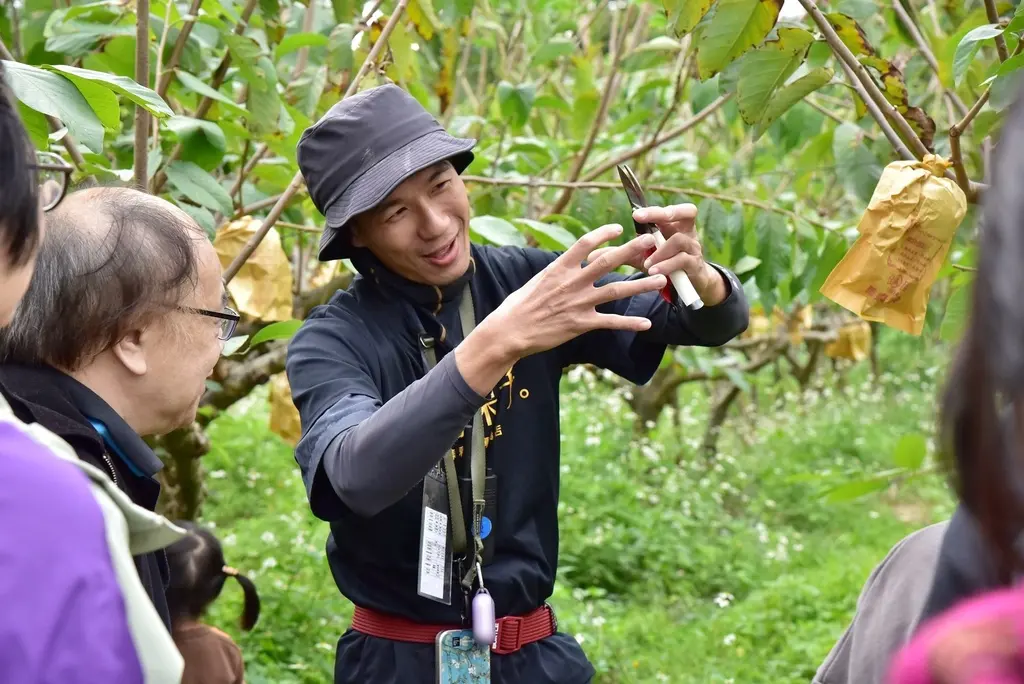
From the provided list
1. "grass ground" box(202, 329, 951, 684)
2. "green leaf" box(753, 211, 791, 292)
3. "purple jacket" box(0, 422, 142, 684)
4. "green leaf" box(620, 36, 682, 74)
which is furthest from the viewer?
"grass ground" box(202, 329, 951, 684)

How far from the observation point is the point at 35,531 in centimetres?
88

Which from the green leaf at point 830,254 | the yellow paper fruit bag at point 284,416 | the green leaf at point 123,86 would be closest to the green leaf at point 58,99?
the green leaf at point 123,86

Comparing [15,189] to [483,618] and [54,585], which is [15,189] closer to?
[54,585]

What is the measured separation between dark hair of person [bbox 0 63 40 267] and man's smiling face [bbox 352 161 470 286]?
0.76 m

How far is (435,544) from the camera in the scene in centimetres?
171

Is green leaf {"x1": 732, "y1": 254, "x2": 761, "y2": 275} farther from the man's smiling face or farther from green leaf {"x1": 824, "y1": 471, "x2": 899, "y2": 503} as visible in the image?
the man's smiling face

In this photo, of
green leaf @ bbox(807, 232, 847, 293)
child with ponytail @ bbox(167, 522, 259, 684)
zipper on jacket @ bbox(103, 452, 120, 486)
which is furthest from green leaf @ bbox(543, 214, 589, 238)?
zipper on jacket @ bbox(103, 452, 120, 486)

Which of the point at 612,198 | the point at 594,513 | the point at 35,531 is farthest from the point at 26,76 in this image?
the point at 594,513

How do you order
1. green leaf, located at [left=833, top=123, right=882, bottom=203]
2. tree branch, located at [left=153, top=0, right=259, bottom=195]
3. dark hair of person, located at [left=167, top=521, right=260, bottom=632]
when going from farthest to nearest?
green leaf, located at [left=833, top=123, right=882, bottom=203]
tree branch, located at [left=153, top=0, right=259, bottom=195]
dark hair of person, located at [left=167, top=521, right=260, bottom=632]

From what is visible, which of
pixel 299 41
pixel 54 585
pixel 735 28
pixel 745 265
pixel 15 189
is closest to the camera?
pixel 54 585

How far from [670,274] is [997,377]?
1037mm

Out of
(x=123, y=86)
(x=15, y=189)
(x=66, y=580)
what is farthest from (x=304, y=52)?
(x=66, y=580)

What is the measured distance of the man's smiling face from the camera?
1.78 metres

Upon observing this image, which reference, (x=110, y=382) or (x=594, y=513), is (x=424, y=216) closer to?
(x=110, y=382)
